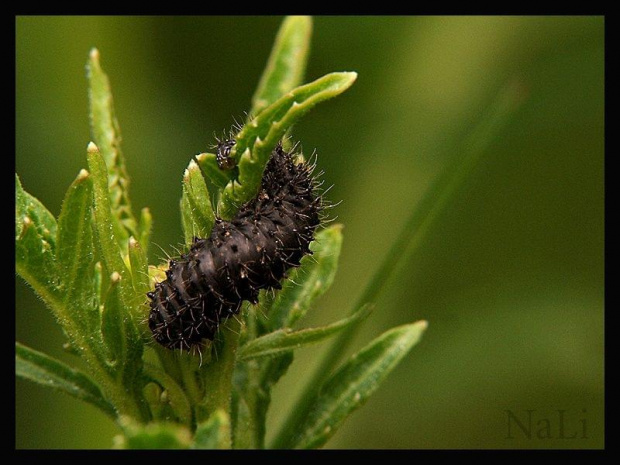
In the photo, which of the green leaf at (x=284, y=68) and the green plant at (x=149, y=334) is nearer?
the green plant at (x=149, y=334)

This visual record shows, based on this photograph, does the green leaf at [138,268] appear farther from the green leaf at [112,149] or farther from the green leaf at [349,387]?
the green leaf at [349,387]

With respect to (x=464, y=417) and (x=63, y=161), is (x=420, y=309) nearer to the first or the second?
(x=464, y=417)

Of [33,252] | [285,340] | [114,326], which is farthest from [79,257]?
[285,340]

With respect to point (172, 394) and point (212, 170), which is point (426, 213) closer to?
point (212, 170)

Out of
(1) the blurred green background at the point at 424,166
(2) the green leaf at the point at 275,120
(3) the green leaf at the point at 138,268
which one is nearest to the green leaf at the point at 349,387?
(3) the green leaf at the point at 138,268

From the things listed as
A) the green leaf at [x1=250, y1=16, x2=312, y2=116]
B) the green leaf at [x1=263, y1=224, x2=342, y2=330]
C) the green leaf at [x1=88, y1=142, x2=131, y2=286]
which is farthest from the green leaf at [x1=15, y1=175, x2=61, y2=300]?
the green leaf at [x1=250, y1=16, x2=312, y2=116]
